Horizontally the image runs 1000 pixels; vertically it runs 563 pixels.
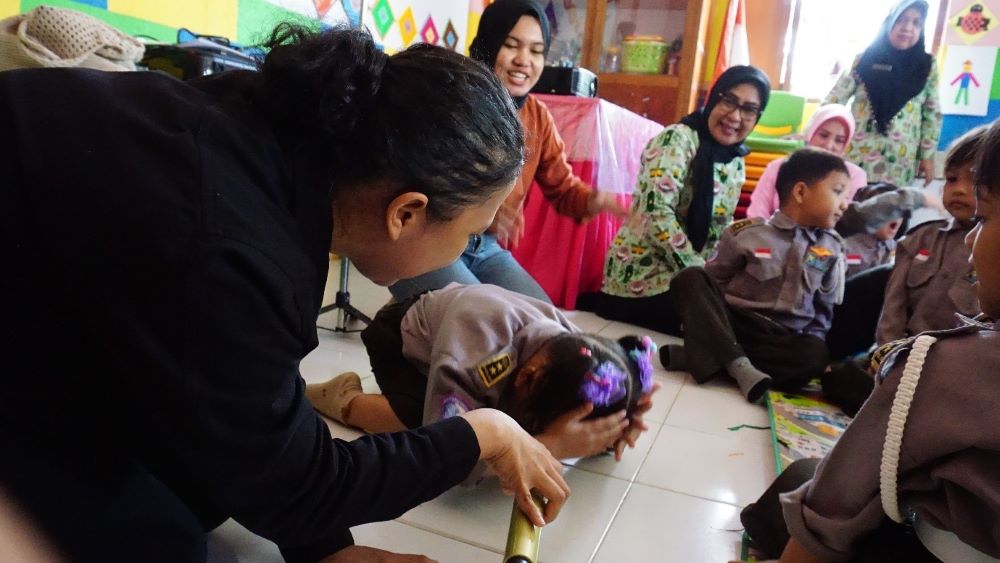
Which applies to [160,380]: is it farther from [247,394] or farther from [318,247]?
[318,247]

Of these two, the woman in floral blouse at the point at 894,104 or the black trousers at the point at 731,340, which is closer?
the black trousers at the point at 731,340

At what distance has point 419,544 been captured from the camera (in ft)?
→ 3.46

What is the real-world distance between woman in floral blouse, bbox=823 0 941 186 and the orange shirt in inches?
72.0

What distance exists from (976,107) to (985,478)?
445 cm

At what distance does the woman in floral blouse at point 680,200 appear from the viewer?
8.44 ft

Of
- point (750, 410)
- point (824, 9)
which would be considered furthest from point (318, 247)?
point (824, 9)

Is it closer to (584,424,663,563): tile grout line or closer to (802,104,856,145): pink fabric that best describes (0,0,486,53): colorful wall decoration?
(584,424,663,563): tile grout line

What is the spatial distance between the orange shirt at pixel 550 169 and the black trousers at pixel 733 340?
40cm

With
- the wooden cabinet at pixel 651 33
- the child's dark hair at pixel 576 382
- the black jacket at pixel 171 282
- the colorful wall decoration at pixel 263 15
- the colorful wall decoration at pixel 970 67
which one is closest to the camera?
the black jacket at pixel 171 282

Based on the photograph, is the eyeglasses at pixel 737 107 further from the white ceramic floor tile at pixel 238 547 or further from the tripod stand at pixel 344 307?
the white ceramic floor tile at pixel 238 547

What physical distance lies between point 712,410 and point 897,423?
1.09 metres

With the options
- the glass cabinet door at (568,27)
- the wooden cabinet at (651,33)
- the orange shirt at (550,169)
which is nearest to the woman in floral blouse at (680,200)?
the orange shirt at (550,169)

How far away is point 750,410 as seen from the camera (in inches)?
72.1

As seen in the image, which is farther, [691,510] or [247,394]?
[691,510]
